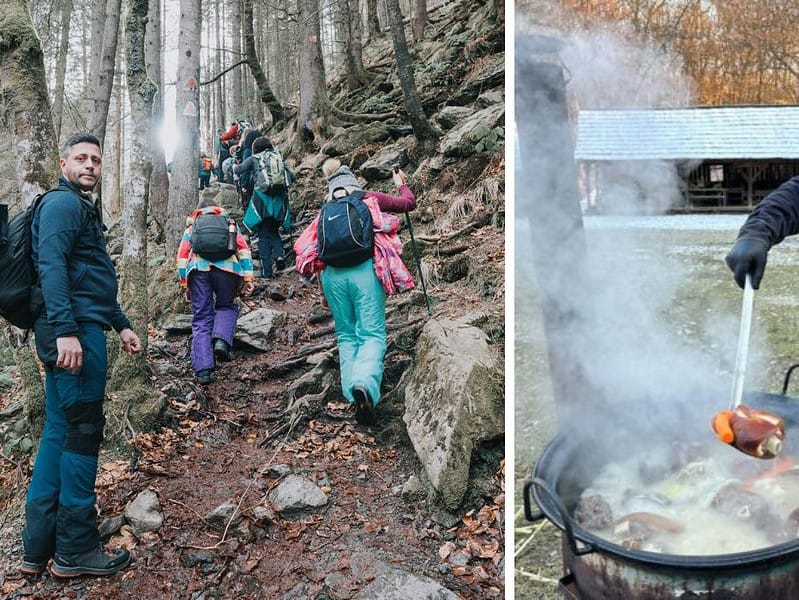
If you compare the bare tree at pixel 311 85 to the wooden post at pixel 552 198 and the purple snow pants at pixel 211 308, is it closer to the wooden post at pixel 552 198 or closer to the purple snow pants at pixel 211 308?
the purple snow pants at pixel 211 308

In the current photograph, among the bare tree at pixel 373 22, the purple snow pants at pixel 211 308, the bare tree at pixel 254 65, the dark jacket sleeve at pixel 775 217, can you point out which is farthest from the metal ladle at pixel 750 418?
the bare tree at pixel 373 22

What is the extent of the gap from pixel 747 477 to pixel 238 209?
23.9 feet

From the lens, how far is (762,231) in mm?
2150

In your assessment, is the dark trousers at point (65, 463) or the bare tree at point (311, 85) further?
the bare tree at point (311, 85)

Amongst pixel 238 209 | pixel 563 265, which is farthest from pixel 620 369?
pixel 238 209

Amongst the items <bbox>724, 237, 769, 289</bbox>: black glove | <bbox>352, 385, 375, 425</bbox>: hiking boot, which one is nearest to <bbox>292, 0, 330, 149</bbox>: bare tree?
<bbox>352, 385, 375, 425</bbox>: hiking boot

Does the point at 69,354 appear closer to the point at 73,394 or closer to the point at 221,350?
the point at 73,394

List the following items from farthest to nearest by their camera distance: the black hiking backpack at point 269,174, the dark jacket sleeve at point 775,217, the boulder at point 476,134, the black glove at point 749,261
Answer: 1. the black hiking backpack at point 269,174
2. the boulder at point 476,134
3. the dark jacket sleeve at point 775,217
4. the black glove at point 749,261

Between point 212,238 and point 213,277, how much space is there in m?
0.30

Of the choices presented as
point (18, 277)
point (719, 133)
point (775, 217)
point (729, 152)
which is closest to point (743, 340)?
point (775, 217)

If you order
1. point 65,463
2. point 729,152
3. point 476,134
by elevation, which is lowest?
point 65,463

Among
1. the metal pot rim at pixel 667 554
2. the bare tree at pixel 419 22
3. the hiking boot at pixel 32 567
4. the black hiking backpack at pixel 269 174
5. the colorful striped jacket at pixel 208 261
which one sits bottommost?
the hiking boot at pixel 32 567

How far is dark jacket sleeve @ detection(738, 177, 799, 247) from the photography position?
216 cm

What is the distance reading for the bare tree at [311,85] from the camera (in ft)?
27.8
